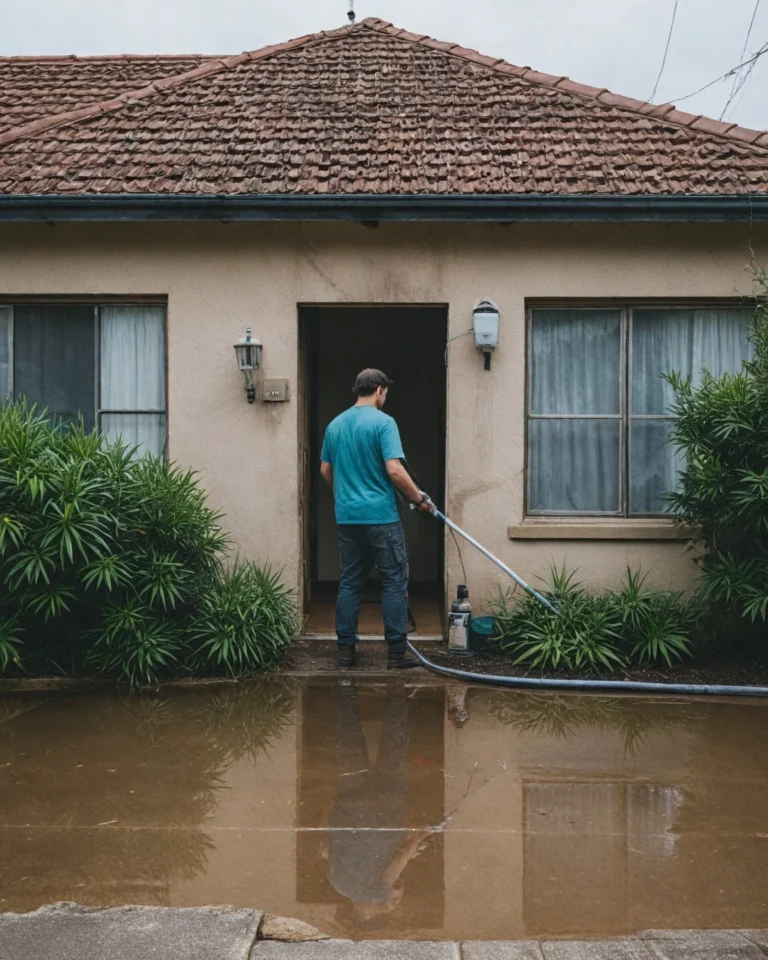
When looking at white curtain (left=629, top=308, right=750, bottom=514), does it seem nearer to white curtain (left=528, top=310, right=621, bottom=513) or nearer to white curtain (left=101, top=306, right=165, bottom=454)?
white curtain (left=528, top=310, right=621, bottom=513)

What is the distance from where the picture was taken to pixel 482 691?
641 cm

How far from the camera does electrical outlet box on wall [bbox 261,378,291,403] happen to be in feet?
25.2

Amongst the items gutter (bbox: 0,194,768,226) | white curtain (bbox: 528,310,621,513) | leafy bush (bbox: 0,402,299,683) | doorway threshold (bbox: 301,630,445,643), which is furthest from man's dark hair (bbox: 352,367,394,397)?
doorway threshold (bbox: 301,630,445,643)

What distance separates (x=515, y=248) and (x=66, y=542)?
3925mm

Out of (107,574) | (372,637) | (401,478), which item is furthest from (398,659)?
(107,574)

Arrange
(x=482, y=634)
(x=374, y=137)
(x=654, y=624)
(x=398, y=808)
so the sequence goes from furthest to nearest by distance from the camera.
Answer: (x=374, y=137), (x=482, y=634), (x=654, y=624), (x=398, y=808)

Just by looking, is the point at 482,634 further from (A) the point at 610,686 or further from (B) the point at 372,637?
(A) the point at 610,686

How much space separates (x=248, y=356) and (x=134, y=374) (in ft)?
3.24

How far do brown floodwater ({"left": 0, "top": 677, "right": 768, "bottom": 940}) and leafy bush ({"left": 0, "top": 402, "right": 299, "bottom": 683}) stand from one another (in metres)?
0.45

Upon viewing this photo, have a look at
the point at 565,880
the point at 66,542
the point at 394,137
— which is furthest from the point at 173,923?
the point at 394,137

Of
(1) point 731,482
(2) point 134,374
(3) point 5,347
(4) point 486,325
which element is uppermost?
(4) point 486,325

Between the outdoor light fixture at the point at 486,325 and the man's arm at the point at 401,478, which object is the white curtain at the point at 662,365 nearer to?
the outdoor light fixture at the point at 486,325

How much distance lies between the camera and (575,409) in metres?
7.85

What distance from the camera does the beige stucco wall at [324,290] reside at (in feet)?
25.1
